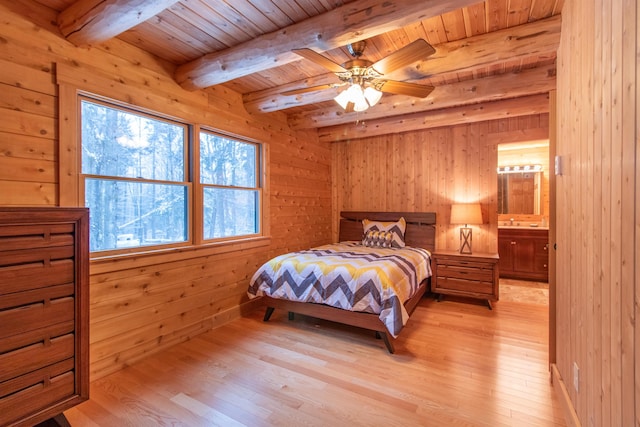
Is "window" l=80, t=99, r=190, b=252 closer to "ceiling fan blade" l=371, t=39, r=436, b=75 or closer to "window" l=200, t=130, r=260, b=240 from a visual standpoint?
"window" l=200, t=130, r=260, b=240

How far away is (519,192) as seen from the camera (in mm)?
5637

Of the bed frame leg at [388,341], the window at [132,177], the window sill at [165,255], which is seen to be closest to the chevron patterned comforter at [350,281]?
the bed frame leg at [388,341]

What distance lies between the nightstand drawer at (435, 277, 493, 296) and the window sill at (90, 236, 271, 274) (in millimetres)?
2501

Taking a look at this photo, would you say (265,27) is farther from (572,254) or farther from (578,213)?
(572,254)

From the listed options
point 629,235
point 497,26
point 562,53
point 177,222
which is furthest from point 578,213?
point 177,222

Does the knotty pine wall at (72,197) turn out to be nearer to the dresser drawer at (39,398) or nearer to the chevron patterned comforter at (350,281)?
the chevron patterned comforter at (350,281)

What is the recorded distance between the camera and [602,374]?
1.23m

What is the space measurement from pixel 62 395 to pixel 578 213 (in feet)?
9.77

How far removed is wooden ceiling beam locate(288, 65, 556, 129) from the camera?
9.58 feet

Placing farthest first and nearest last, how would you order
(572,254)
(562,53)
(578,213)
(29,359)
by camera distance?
1. (562,53)
2. (572,254)
3. (578,213)
4. (29,359)

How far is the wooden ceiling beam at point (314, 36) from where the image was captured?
179 cm

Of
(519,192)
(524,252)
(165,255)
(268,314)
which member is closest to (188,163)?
(165,255)

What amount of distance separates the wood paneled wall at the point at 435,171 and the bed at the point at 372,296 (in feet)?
1.12

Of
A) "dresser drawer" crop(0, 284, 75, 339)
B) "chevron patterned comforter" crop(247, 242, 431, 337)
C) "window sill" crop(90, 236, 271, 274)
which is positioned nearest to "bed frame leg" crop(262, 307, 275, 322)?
"chevron patterned comforter" crop(247, 242, 431, 337)
